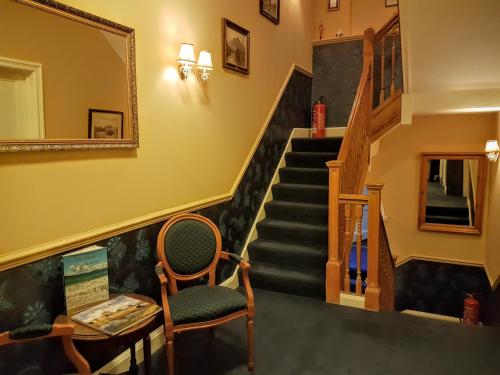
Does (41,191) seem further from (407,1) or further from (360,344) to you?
(407,1)

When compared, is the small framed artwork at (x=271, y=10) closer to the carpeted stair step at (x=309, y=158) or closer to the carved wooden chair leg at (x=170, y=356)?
the carpeted stair step at (x=309, y=158)

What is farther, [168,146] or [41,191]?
[168,146]

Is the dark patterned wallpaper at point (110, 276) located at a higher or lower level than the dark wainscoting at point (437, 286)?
higher

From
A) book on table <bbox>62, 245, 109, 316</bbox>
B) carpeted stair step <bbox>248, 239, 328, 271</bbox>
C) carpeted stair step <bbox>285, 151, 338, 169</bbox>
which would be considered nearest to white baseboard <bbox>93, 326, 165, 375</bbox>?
book on table <bbox>62, 245, 109, 316</bbox>

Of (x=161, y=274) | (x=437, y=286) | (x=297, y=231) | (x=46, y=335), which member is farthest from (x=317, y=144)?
(x=46, y=335)

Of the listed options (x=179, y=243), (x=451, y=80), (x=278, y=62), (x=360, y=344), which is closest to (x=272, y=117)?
(x=278, y=62)

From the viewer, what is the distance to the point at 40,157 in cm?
182

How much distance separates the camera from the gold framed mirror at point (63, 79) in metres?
1.68

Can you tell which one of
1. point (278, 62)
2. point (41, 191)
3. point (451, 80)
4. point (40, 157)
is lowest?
point (41, 191)

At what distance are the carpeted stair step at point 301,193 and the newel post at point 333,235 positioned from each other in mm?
854

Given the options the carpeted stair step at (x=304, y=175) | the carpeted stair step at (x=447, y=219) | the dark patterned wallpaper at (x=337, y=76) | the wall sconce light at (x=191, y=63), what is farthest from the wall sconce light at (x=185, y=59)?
the carpeted stair step at (x=447, y=219)

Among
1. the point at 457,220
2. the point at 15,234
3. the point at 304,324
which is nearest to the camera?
the point at 15,234

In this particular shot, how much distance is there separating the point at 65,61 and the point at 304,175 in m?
3.03

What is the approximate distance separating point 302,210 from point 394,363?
6.12ft
